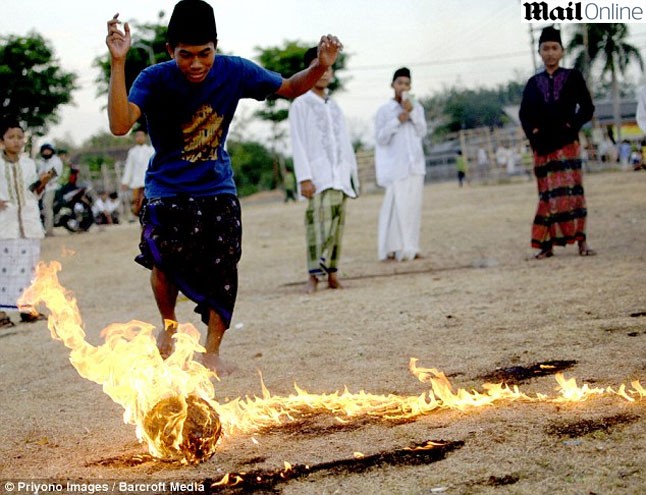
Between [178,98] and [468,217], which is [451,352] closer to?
A: [178,98]

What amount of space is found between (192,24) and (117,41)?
436mm

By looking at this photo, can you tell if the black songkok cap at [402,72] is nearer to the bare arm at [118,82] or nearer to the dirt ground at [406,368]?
the dirt ground at [406,368]

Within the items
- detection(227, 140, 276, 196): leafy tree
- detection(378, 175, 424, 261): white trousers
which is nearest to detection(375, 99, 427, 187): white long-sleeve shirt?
detection(378, 175, 424, 261): white trousers

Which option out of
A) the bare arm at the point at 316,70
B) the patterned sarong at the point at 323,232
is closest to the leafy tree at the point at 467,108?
the patterned sarong at the point at 323,232

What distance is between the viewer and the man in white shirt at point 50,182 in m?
17.2

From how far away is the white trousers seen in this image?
10094 millimetres

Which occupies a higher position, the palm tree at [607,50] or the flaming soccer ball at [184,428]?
the palm tree at [607,50]

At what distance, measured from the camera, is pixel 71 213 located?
2230cm

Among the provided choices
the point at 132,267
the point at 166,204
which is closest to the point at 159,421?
the point at 166,204

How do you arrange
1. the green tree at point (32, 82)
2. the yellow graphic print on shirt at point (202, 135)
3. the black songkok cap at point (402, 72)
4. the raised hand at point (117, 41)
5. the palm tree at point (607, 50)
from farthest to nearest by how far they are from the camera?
the palm tree at point (607, 50)
the green tree at point (32, 82)
the black songkok cap at point (402, 72)
the yellow graphic print on shirt at point (202, 135)
the raised hand at point (117, 41)

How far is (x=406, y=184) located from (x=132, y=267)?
455cm

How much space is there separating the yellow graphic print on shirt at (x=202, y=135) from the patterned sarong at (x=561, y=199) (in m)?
5.28

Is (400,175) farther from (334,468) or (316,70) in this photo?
(334,468)

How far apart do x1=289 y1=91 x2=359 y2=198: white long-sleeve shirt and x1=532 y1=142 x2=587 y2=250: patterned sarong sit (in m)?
2.22
